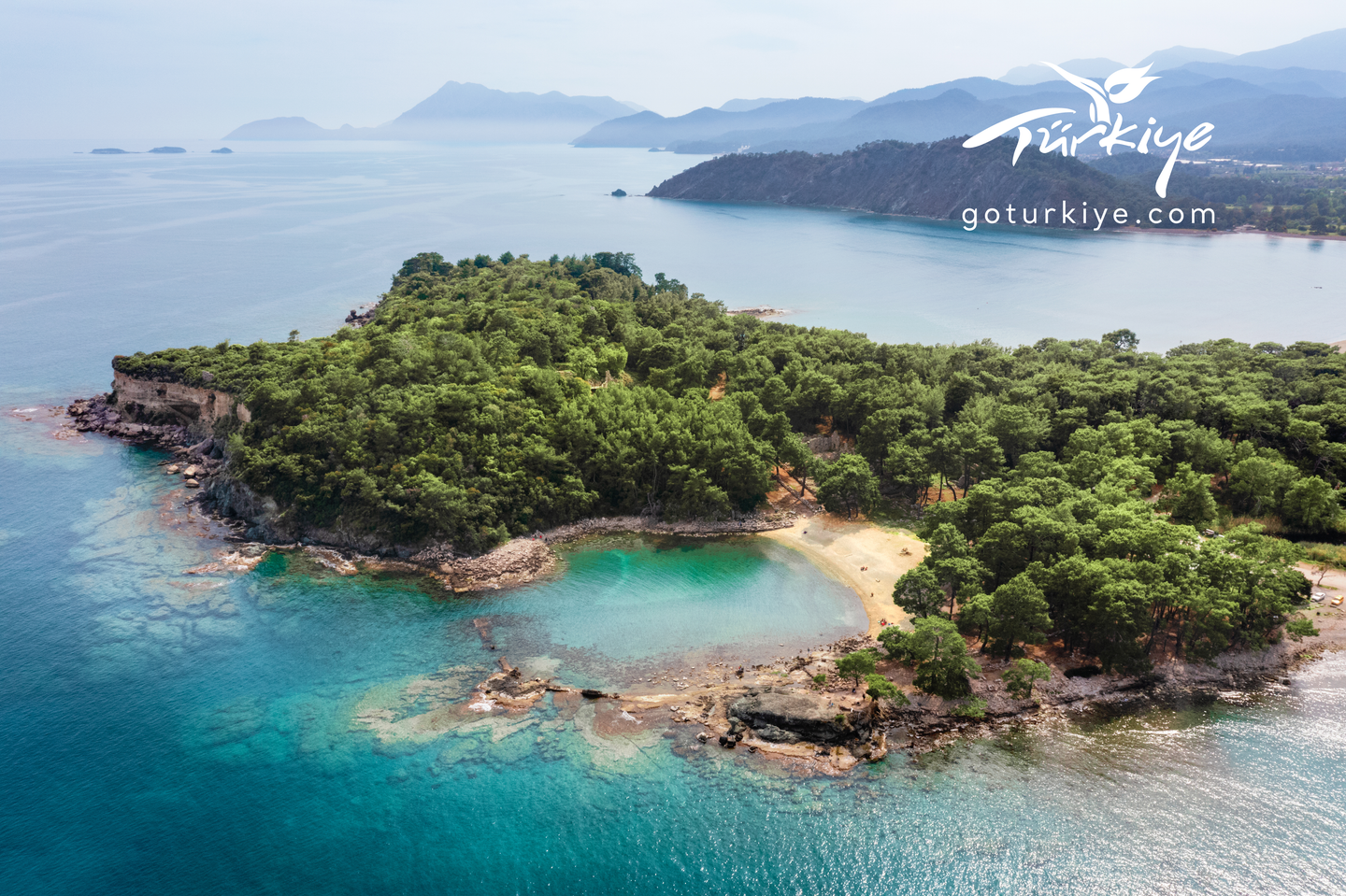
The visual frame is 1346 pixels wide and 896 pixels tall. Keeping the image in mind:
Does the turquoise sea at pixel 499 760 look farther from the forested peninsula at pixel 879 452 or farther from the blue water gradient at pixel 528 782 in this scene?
the forested peninsula at pixel 879 452

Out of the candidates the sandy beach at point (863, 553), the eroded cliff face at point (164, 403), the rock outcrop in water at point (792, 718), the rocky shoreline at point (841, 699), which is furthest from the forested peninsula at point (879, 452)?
the rock outcrop in water at point (792, 718)

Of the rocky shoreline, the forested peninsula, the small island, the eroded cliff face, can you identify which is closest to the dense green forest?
the forested peninsula

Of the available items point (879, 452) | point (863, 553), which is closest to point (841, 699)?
point (863, 553)

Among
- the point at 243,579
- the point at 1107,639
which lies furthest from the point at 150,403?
the point at 1107,639

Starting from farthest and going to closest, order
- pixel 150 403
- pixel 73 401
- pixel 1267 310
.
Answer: pixel 1267 310 < pixel 73 401 < pixel 150 403

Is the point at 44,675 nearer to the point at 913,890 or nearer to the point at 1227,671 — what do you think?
the point at 913,890

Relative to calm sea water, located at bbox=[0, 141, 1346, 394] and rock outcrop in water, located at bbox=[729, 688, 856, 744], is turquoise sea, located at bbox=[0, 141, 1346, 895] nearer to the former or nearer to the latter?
rock outcrop in water, located at bbox=[729, 688, 856, 744]
